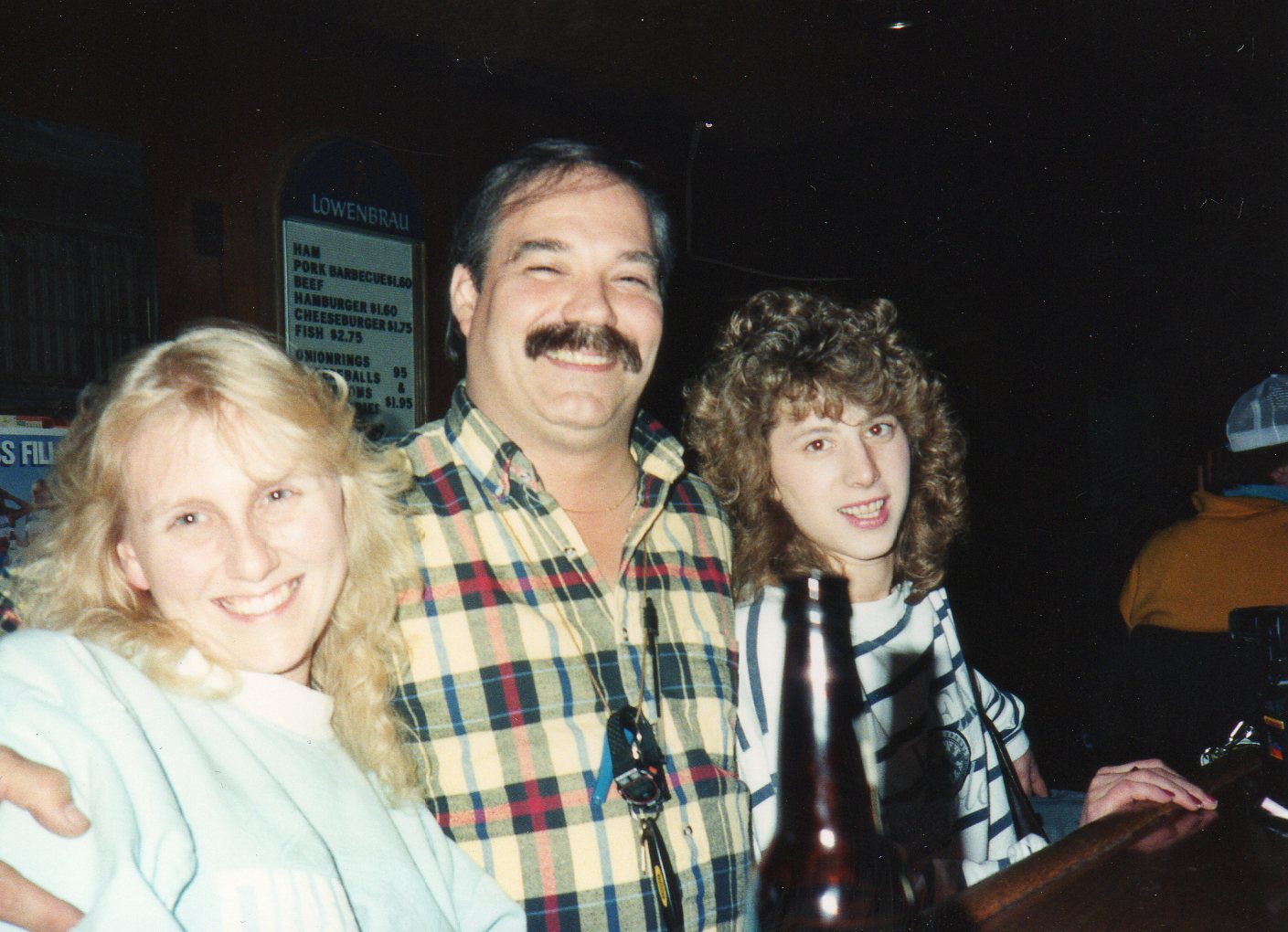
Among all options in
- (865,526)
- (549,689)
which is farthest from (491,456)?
(865,526)

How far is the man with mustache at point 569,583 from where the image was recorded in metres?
1.24

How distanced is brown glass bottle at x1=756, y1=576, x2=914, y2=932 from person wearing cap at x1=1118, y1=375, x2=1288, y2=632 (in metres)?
2.02


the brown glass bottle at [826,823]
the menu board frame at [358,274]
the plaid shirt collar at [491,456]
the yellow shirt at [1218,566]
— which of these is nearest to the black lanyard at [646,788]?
the brown glass bottle at [826,823]

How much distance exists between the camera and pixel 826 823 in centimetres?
96

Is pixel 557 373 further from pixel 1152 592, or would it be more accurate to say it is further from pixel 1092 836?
pixel 1152 592

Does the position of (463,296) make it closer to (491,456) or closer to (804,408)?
(491,456)

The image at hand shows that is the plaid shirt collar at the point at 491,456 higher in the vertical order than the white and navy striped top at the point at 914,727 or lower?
higher

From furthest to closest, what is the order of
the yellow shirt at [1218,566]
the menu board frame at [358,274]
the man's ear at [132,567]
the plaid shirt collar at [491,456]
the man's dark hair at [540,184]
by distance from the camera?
the menu board frame at [358,274] → the yellow shirt at [1218,566] → the man's dark hair at [540,184] → the plaid shirt collar at [491,456] → the man's ear at [132,567]

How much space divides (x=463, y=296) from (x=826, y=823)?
112 centimetres

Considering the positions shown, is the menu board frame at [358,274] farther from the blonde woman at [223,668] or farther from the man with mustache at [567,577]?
the blonde woman at [223,668]

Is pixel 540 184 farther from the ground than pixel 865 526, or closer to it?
farther from the ground

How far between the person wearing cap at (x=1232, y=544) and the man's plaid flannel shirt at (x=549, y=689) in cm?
183

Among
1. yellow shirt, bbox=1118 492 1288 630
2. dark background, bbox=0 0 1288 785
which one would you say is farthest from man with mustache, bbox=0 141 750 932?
yellow shirt, bbox=1118 492 1288 630

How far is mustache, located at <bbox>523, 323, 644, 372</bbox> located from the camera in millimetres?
1504
